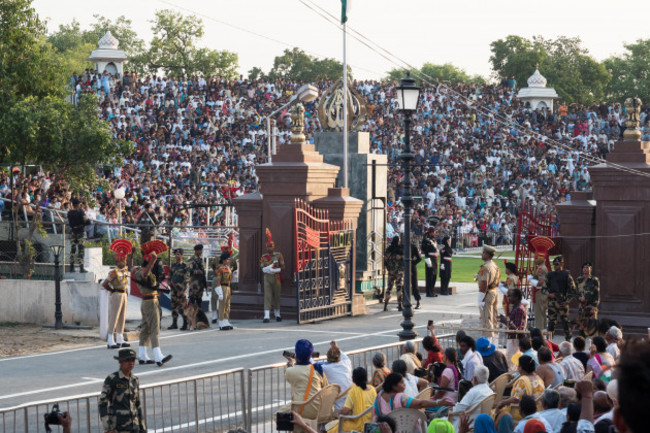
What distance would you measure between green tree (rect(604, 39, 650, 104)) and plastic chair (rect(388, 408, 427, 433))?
74.3 m

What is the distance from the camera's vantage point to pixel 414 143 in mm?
47219

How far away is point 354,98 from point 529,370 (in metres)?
16.3

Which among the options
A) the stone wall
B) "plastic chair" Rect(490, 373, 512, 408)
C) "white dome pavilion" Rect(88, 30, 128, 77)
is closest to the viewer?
"plastic chair" Rect(490, 373, 512, 408)

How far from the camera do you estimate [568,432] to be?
813 cm

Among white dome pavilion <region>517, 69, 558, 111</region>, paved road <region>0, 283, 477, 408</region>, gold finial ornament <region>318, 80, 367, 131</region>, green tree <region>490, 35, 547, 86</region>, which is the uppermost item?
green tree <region>490, 35, 547, 86</region>

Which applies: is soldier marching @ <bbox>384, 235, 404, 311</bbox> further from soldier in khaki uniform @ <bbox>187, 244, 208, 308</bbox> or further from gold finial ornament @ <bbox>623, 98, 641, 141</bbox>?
gold finial ornament @ <bbox>623, 98, 641, 141</bbox>

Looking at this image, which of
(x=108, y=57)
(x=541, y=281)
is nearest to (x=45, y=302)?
(x=541, y=281)

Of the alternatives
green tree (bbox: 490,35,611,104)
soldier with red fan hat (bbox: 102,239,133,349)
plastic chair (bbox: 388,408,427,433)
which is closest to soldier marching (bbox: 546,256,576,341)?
soldier with red fan hat (bbox: 102,239,133,349)

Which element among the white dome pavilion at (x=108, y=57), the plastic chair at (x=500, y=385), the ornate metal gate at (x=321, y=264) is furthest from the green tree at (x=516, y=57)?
the plastic chair at (x=500, y=385)

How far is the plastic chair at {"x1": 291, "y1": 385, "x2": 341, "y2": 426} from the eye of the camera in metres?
9.98

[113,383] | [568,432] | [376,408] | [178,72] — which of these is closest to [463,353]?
[376,408]

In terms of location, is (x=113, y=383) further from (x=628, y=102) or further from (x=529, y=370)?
(x=628, y=102)

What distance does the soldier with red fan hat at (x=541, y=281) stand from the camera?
18.7m

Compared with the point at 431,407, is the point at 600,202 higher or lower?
higher
